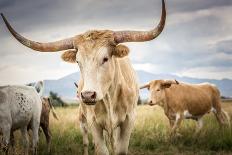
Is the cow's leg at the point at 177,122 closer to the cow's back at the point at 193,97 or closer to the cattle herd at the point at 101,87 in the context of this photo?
the cow's back at the point at 193,97

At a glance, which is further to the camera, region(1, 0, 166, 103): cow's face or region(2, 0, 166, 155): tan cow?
region(2, 0, 166, 155): tan cow

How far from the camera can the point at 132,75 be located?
7.42 m

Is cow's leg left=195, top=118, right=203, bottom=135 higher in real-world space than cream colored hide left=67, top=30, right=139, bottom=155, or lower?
lower

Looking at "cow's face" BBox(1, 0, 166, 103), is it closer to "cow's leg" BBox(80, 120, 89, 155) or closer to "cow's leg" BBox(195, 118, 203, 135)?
"cow's leg" BBox(80, 120, 89, 155)

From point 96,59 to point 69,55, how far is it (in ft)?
2.24

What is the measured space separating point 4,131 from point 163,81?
5.63 m

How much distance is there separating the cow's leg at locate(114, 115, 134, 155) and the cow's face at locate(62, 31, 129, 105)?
83cm

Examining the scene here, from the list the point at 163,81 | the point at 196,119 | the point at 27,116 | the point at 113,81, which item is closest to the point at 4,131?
the point at 27,116

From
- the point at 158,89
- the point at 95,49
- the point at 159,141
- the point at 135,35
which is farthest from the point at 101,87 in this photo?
the point at 158,89

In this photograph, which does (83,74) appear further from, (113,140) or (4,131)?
(4,131)

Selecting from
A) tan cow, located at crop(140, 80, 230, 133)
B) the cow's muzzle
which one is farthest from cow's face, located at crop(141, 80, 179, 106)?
the cow's muzzle

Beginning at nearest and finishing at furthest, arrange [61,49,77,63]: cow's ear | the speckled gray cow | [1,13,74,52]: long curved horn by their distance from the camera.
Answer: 1. [61,49,77,63]: cow's ear
2. [1,13,74,52]: long curved horn
3. the speckled gray cow

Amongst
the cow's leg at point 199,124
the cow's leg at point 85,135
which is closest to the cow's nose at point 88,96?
the cow's leg at point 85,135

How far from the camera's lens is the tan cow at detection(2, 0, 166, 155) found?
19.2 feet
